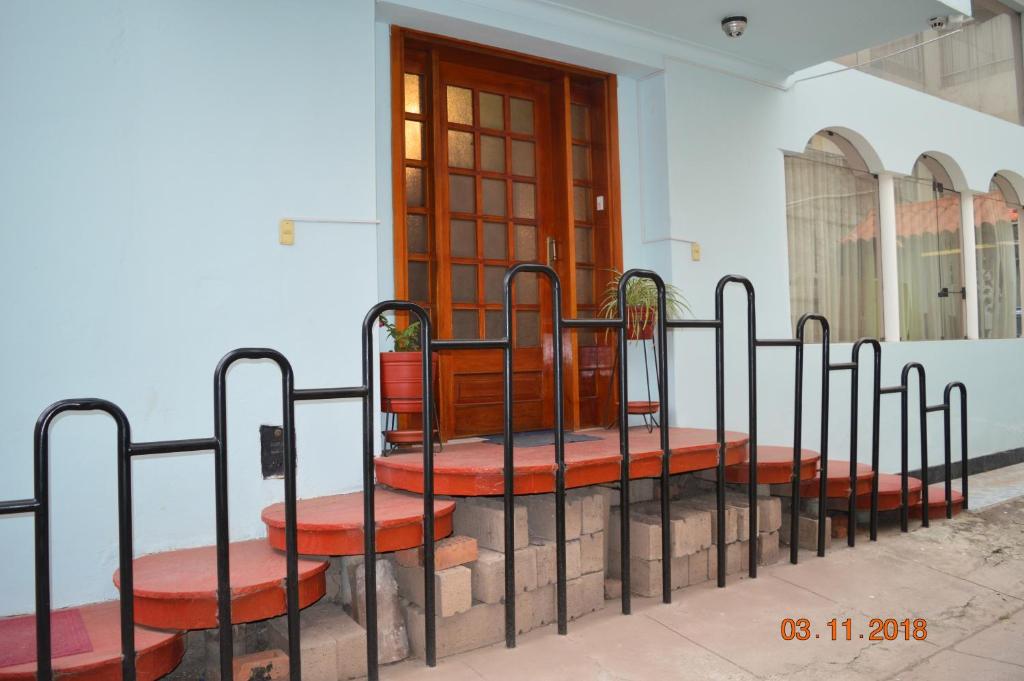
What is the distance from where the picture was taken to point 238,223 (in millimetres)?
3412

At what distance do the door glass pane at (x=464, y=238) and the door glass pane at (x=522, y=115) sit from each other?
770 mm

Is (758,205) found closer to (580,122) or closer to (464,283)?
(580,122)

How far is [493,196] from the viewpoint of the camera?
15.5 ft

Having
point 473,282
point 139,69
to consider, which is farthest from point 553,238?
point 139,69

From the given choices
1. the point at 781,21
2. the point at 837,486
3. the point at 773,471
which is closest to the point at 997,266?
the point at 781,21

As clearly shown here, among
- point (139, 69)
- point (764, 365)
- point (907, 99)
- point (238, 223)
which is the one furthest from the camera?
point (907, 99)

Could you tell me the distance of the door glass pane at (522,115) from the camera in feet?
16.0

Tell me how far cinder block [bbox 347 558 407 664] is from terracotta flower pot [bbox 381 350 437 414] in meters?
0.79

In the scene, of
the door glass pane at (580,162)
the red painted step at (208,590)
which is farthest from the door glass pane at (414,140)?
the red painted step at (208,590)

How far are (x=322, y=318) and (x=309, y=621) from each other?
55.4 inches

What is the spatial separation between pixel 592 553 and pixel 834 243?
171 inches

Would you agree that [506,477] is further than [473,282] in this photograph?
No

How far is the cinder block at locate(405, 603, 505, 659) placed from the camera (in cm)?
290

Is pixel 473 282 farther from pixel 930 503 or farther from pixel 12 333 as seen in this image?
pixel 930 503
